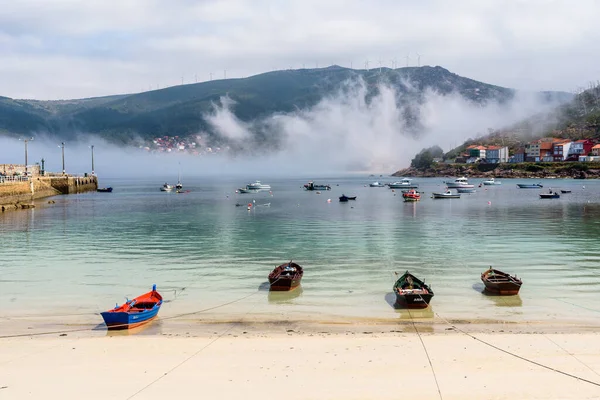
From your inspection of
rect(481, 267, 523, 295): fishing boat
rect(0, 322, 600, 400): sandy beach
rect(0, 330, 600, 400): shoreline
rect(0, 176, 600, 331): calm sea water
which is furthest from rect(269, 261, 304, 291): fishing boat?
rect(481, 267, 523, 295): fishing boat

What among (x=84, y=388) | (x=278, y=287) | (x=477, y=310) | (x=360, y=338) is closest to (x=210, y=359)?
(x=84, y=388)

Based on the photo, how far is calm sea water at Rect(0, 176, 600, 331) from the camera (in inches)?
1198

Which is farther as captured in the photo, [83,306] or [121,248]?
[121,248]

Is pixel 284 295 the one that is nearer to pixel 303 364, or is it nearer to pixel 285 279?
pixel 285 279

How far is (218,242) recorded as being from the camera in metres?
58.4

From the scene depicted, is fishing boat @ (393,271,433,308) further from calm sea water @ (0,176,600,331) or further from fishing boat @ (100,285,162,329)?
fishing boat @ (100,285,162,329)

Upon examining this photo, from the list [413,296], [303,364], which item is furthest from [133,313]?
[413,296]

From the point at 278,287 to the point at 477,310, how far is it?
40.4 feet

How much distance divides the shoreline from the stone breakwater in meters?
88.3

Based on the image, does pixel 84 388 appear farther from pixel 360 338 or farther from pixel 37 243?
pixel 37 243

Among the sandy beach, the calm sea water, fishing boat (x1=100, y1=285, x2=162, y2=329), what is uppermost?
fishing boat (x1=100, y1=285, x2=162, y2=329)

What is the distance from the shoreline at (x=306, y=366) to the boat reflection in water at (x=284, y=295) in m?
7.01

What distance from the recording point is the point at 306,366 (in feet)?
68.4

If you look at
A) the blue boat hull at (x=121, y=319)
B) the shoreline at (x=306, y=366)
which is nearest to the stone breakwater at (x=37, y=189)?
the blue boat hull at (x=121, y=319)
